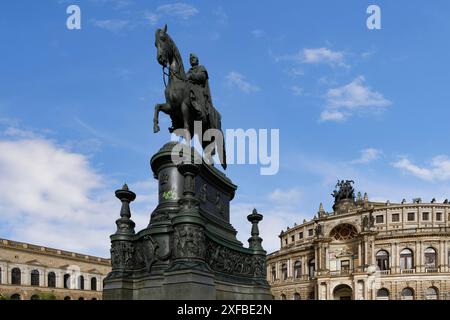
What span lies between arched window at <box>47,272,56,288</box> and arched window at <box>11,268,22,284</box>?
416 cm

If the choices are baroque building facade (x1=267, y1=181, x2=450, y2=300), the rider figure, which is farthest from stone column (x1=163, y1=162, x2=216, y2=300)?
baroque building facade (x1=267, y1=181, x2=450, y2=300)

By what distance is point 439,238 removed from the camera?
6475 centimetres

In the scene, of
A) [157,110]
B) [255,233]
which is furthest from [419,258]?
[157,110]

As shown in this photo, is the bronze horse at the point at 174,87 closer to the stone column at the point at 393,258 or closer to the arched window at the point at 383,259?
the stone column at the point at 393,258

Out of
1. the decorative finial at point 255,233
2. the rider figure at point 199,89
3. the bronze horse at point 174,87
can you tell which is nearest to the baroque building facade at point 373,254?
the decorative finial at point 255,233

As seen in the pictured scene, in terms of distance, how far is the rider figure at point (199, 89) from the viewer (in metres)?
11.3

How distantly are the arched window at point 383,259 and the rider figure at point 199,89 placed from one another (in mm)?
61695

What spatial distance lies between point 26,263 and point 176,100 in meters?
54.4

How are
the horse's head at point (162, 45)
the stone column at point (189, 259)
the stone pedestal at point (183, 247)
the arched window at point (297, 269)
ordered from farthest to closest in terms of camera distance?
the arched window at point (297, 269), the horse's head at point (162, 45), the stone pedestal at point (183, 247), the stone column at point (189, 259)

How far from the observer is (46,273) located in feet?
198

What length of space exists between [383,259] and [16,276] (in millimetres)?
49742

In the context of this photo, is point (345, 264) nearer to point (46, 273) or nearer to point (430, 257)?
point (430, 257)
